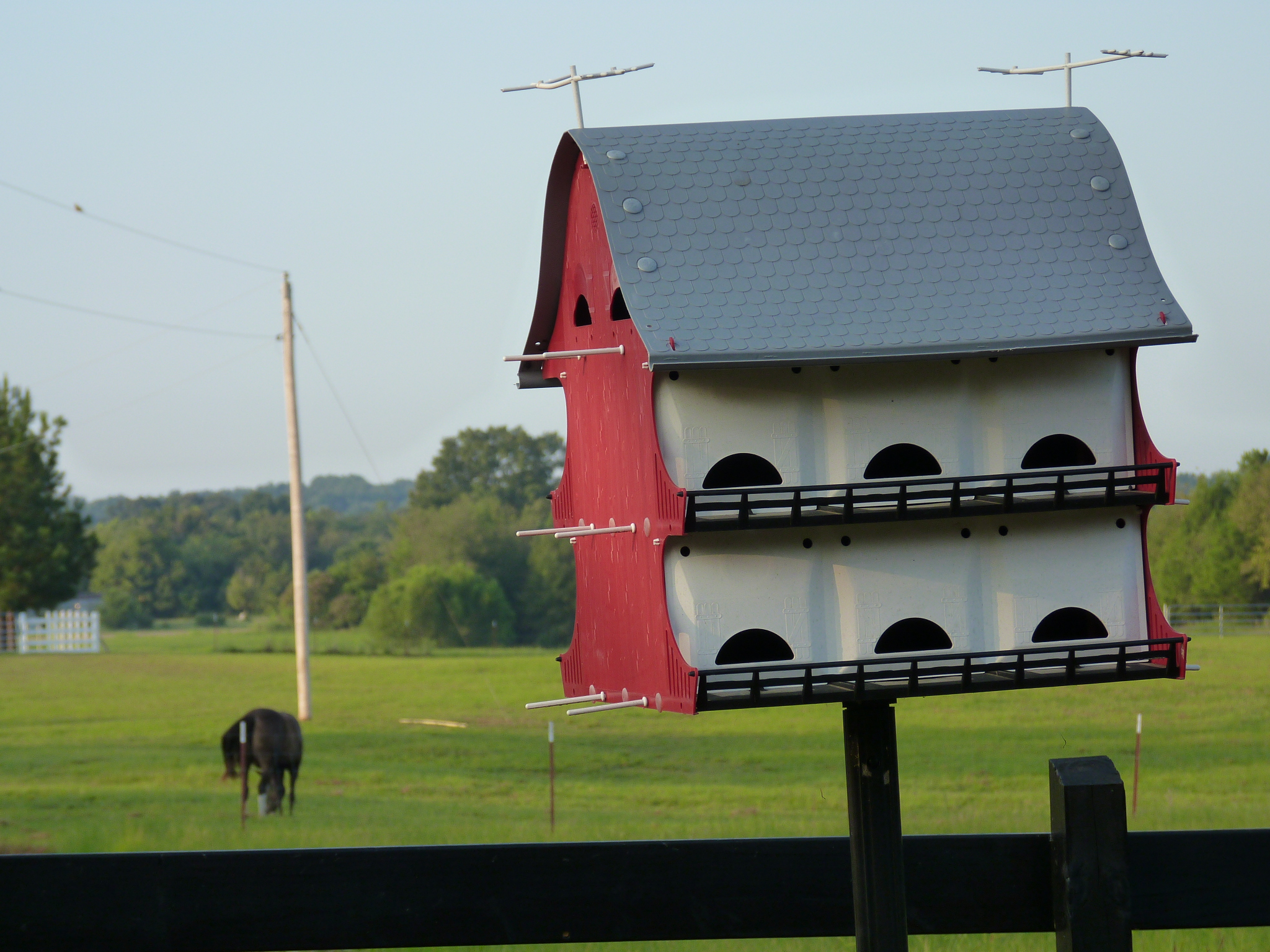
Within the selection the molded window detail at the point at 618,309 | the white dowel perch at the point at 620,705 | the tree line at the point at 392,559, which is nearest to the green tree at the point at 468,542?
the tree line at the point at 392,559

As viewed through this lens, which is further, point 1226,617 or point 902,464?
point 1226,617

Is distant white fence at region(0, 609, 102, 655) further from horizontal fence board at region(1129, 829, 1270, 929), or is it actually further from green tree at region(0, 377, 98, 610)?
horizontal fence board at region(1129, 829, 1270, 929)

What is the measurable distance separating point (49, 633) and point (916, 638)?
52.9 meters

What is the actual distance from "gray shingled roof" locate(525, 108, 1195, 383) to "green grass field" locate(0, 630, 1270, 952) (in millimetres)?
3804

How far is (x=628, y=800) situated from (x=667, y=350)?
1560 centimetres

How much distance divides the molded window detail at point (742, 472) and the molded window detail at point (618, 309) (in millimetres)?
614

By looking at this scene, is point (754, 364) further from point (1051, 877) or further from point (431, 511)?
point (431, 511)

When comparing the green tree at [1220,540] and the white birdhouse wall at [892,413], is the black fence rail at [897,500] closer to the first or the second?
the white birdhouse wall at [892,413]

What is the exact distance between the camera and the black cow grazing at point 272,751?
55.7 feet

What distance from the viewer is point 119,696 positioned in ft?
116

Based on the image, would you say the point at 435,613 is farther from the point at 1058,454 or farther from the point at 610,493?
the point at 1058,454

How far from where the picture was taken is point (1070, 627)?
4.24 m

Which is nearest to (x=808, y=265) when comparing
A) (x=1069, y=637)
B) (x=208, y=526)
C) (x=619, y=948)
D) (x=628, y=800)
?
(x=1069, y=637)

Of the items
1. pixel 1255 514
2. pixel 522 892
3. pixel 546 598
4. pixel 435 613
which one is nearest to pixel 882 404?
pixel 522 892
